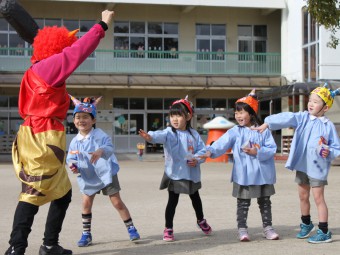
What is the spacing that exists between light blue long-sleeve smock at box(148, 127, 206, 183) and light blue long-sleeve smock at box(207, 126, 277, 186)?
236 millimetres

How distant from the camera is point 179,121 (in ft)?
20.5

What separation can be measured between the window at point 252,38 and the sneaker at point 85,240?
25627 mm

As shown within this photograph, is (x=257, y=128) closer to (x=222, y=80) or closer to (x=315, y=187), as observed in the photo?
(x=315, y=187)

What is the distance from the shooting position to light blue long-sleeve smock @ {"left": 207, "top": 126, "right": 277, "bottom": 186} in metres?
6.07

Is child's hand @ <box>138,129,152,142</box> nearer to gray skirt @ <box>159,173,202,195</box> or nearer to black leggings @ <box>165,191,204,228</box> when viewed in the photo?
gray skirt @ <box>159,173,202,195</box>

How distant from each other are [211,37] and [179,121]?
24643 millimetres

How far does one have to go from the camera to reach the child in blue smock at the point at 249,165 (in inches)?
238

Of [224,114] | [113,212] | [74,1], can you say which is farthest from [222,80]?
[113,212]

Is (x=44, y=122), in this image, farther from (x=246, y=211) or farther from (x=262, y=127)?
(x=246, y=211)

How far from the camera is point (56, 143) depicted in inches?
190

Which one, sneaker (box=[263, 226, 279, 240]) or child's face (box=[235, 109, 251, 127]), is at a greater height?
child's face (box=[235, 109, 251, 127])

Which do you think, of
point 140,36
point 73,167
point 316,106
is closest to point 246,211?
point 316,106

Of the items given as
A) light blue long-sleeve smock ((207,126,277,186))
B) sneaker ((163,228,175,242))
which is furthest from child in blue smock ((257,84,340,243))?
sneaker ((163,228,175,242))

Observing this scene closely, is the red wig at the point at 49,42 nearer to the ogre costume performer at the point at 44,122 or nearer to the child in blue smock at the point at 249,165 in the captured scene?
the ogre costume performer at the point at 44,122
